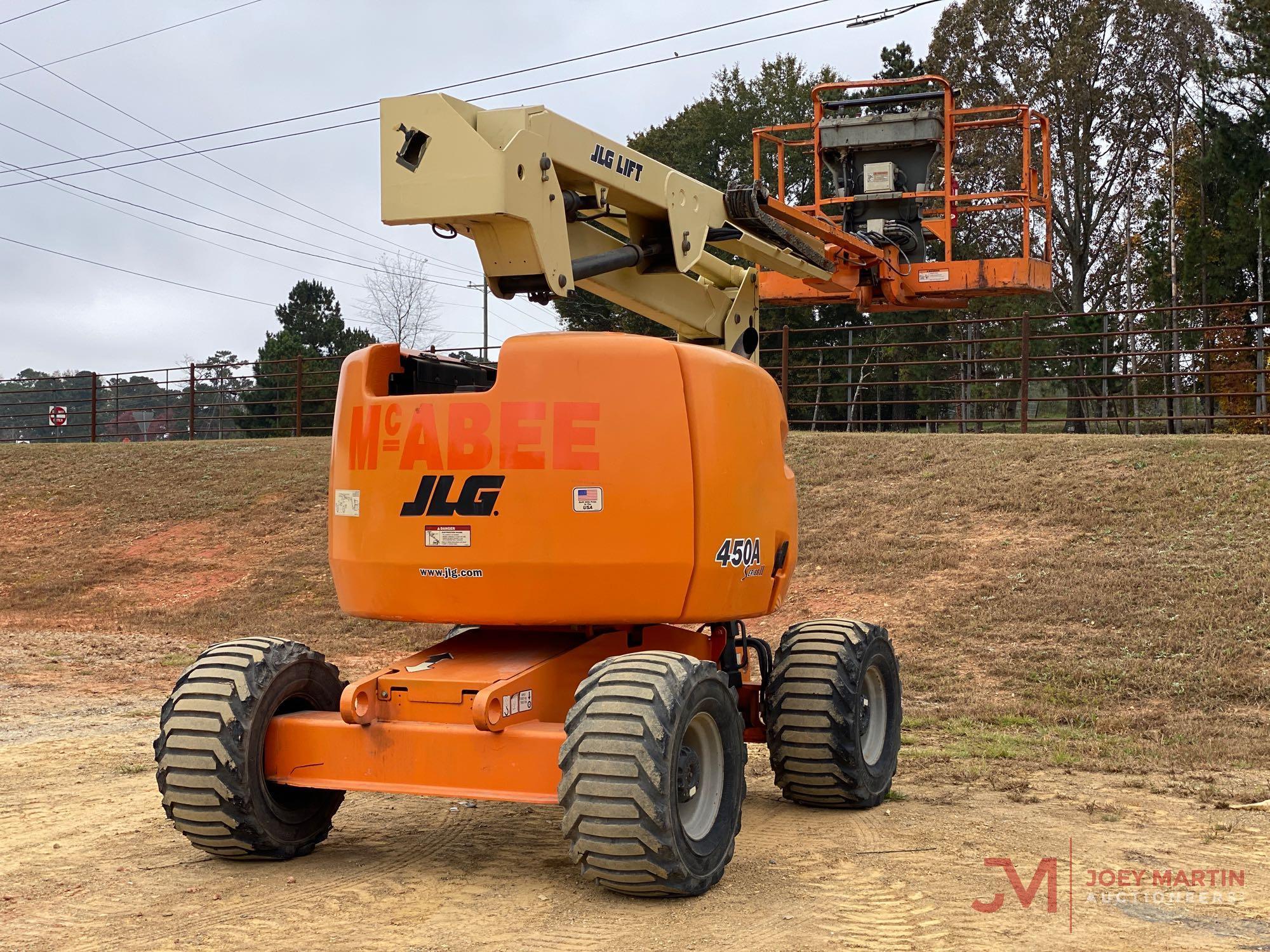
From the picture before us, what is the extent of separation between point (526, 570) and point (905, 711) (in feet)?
19.7

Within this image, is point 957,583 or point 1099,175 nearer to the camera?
point 957,583

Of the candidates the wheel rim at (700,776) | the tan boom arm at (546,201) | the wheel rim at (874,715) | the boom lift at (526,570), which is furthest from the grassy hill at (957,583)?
the tan boom arm at (546,201)

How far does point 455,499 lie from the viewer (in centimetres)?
629

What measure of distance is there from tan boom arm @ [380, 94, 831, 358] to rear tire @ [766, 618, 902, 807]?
83.1 inches

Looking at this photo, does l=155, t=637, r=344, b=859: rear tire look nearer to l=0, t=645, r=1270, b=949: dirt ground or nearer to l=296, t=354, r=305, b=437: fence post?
l=0, t=645, r=1270, b=949: dirt ground

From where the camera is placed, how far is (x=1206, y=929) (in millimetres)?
5320

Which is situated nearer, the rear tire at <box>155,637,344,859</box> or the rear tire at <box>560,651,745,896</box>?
the rear tire at <box>560,651,745,896</box>

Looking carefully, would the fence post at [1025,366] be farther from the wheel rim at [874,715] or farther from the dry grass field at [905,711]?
the wheel rim at [874,715]

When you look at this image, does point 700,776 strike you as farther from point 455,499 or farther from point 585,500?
point 455,499

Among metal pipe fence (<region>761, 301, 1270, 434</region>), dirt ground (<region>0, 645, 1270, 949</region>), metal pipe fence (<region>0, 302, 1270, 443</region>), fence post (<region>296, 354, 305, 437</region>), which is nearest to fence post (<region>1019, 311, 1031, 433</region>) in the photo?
metal pipe fence (<region>0, 302, 1270, 443</region>)

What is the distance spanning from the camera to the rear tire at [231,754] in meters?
6.22

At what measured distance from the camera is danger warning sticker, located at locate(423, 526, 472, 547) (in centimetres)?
627
